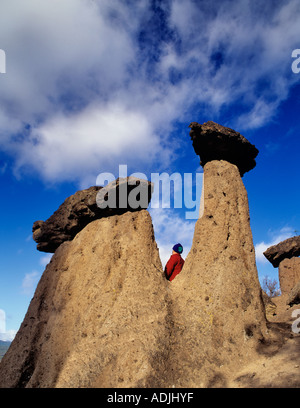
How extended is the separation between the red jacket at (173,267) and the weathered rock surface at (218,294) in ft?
2.25

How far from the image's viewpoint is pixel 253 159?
669 cm

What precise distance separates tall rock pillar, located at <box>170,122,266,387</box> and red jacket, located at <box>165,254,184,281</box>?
27.0 inches

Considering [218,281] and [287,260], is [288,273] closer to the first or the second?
[287,260]

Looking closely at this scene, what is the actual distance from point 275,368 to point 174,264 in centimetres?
283

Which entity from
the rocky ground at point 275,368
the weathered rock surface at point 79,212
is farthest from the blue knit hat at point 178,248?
the rocky ground at point 275,368

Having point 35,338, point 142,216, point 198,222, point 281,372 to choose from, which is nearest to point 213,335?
point 281,372

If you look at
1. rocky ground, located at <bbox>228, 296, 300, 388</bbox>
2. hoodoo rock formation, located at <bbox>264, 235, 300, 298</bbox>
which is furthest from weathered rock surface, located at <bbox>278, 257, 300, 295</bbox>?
rocky ground, located at <bbox>228, 296, 300, 388</bbox>

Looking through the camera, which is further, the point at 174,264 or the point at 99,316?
the point at 174,264

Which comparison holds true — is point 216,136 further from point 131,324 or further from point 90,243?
point 131,324

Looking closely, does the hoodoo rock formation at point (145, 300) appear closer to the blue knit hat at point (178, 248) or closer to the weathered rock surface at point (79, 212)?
the weathered rock surface at point (79, 212)

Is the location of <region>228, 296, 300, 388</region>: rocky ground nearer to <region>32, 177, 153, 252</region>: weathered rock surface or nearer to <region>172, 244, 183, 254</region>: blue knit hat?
<region>172, 244, 183, 254</region>: blue knit hat

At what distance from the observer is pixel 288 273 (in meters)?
12.3

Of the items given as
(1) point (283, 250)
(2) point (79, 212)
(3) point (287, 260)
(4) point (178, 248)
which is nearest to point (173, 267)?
(4) point (178, 248)

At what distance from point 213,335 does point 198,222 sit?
2.11m
